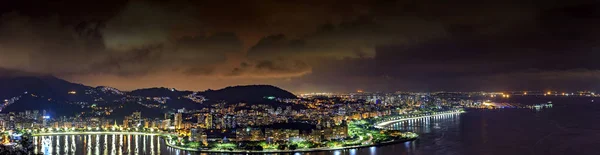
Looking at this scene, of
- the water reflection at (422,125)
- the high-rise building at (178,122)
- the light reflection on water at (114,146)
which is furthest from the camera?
the water reflection at (422,125)

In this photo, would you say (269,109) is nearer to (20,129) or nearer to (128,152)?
(20,129)

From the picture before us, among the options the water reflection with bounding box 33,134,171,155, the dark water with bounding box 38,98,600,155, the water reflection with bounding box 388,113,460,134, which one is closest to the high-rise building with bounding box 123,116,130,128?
the water reflection with bounding box 33,134,171,155

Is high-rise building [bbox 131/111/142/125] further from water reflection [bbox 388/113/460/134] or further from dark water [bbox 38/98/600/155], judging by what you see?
water reflection [bbox 388/113/460/134]

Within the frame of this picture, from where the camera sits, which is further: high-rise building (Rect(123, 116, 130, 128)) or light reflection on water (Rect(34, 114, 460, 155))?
high-rise building (Rect(123, 116, 130, 128))

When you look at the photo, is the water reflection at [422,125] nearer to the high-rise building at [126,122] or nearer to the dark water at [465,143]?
the dark water at [465,143]

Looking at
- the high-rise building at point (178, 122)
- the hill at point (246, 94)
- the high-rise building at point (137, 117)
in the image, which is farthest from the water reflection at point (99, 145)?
the hill at point (246, 94)

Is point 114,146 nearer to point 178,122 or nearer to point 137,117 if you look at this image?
point 178,122

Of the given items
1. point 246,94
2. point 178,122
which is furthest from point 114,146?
point 246,94

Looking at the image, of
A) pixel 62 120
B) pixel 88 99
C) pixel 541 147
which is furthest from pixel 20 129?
pixel 541 147

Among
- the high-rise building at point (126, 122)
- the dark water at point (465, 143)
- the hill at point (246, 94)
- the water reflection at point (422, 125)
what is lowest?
the dark water at point (465, 143)
